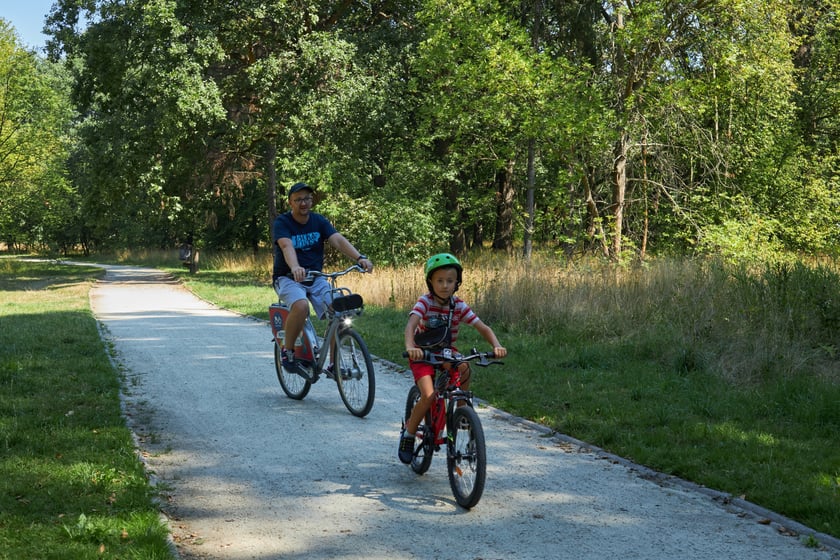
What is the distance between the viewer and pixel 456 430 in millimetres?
A: 5395

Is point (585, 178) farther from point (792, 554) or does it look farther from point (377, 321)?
point (792, 554)

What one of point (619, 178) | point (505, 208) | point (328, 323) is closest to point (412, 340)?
point (328, 323)

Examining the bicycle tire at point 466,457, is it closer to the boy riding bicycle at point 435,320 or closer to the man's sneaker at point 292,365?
the boy riding bicycle at point 435,320

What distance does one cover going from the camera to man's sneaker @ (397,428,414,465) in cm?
Result: 585

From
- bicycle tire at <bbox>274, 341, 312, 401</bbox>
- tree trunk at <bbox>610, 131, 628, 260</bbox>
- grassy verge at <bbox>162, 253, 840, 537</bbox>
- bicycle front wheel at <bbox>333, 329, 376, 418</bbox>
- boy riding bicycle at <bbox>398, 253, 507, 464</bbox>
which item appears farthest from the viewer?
tree trunk at <bbox>610, 131, 628, 260</bbox>

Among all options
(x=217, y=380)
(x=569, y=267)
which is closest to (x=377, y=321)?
(x=569, y=267)

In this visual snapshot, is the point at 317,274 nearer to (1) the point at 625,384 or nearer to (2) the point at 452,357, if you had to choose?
(2) the point at 452,357

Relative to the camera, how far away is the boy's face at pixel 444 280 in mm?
5559

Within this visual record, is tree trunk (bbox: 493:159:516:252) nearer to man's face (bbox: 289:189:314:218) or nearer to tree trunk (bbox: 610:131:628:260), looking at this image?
tree trunk (bbox: 610:131:628:260)

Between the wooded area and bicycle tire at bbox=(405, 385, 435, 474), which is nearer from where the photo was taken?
bicycle tire at bbox=(405, 385, 435, 474)

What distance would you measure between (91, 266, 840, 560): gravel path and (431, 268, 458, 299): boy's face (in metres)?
1.36

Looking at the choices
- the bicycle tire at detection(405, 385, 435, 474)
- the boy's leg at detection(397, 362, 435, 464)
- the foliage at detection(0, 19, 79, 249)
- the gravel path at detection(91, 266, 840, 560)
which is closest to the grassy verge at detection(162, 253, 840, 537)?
the gravel path at detection(91, 266, 840, 560)

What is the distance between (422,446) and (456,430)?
48 cm

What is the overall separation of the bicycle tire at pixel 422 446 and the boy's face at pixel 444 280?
73 cm
